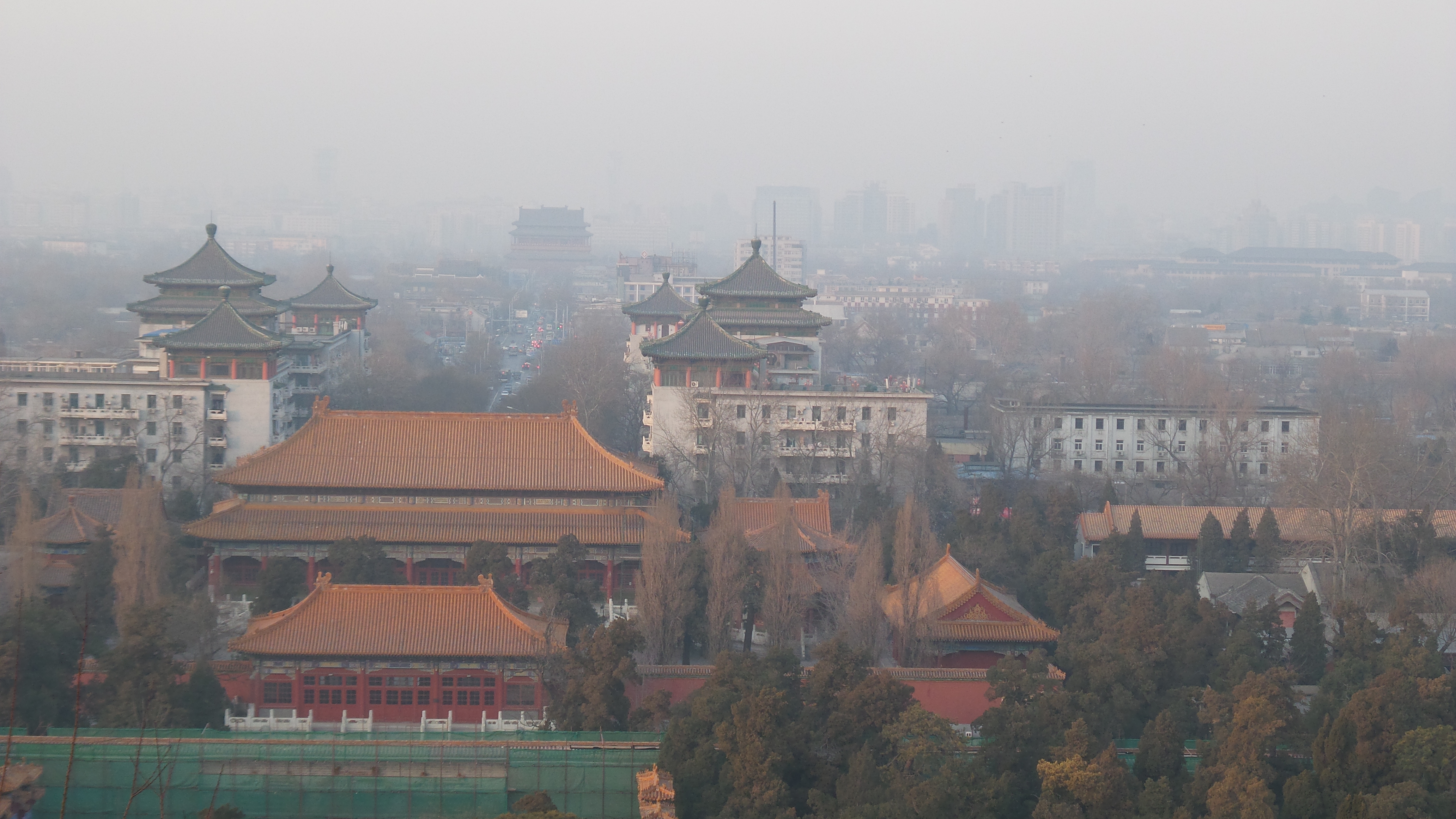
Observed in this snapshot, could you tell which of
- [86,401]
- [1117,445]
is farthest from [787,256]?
[86,401]

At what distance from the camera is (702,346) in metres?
31.0

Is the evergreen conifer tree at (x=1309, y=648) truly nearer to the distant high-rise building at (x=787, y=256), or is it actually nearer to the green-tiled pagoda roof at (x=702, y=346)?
the green-tiled pagoda roof at (x=702, y=346)

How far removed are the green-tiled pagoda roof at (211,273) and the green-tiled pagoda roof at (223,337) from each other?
498 cm

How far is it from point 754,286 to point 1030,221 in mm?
135395

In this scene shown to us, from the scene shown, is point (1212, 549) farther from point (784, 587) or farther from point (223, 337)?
point (223, 337)

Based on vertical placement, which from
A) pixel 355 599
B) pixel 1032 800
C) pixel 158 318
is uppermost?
pixel 158 318

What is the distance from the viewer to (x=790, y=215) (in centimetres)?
17938

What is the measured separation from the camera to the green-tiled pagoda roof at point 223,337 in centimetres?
3109

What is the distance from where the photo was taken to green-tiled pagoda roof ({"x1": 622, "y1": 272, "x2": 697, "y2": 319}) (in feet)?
137

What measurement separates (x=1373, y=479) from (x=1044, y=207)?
145 m

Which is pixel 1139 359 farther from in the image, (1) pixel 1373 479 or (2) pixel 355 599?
(2) pixel 355 599

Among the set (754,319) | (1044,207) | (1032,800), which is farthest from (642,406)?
(1044,207)

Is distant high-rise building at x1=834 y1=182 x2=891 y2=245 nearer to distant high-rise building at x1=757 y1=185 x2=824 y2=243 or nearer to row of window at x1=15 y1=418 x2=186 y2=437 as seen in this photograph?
distant high-rise building at x1=757 y1=185 x2=824 y2=243

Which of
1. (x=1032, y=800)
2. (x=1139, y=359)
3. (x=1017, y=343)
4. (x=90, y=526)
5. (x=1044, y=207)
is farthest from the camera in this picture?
(x=1044, y=207)
